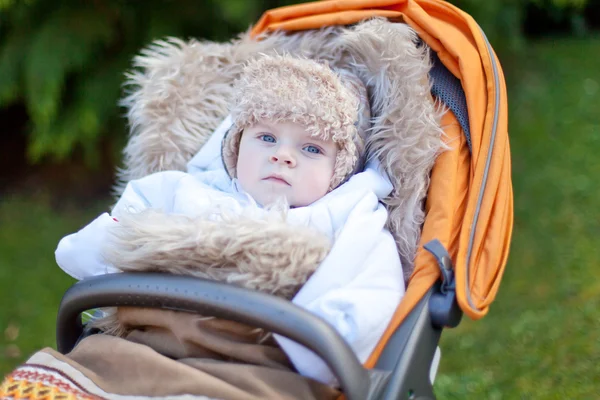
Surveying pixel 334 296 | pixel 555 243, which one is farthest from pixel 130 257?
pixel 555 243

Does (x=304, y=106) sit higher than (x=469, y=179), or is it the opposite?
(x=304, y=106)

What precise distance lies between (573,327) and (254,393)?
6.51 ft

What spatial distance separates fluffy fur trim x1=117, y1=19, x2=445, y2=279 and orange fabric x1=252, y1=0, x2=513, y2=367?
58 mm

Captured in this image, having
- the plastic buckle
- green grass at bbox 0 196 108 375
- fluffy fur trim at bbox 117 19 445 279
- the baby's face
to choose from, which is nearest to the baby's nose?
the baby's face

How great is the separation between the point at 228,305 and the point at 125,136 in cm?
295

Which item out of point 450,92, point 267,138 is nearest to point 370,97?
point 450,92

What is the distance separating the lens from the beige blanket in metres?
1.47

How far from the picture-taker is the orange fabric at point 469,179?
176 cm

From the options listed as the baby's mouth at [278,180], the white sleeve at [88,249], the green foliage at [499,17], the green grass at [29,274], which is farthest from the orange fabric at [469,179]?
the green grass at [29,274]

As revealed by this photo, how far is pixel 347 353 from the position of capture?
1449 mm

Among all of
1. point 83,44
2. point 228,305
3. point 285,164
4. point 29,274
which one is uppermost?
point 285,164

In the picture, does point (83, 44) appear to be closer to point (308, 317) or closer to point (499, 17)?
point (499, 17)

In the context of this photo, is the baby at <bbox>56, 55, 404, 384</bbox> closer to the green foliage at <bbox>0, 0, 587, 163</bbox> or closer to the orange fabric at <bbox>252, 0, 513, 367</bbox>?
the orange fabric at <bbox>252, 0, 513, 367</bbox>

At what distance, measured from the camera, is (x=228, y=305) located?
1.51 meters
